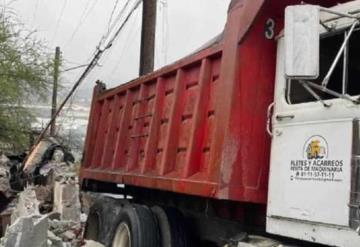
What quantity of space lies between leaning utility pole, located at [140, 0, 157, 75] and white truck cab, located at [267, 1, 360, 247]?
1102 centimetres

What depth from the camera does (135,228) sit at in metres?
6.83

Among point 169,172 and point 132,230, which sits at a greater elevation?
point 169,172

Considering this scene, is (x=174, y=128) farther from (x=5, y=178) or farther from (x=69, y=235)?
(x=5, y=178)

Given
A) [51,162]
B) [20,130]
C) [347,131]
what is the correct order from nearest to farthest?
[347,131], [51,162], [20,130]

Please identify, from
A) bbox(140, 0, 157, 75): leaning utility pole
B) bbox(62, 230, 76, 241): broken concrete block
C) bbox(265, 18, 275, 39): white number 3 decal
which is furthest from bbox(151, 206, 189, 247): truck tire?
bbox(140, 0, 157, 75): leaning utility pole

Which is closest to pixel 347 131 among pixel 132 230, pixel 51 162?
pixel 132 230

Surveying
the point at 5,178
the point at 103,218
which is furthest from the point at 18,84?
the point at 103,218

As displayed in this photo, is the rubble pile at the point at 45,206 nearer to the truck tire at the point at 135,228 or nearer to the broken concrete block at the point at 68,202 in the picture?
the broken concrete block at the point at 68,202

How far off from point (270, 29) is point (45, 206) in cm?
1174

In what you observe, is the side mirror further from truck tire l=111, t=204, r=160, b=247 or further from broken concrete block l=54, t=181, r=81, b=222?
broken concrete block l=54, t=181, r=81, b=222

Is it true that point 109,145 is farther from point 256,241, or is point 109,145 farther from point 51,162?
point 51,162

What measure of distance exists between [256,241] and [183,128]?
1547mm

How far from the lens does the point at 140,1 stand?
1628 centimetres

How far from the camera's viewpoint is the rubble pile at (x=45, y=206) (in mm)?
6707
